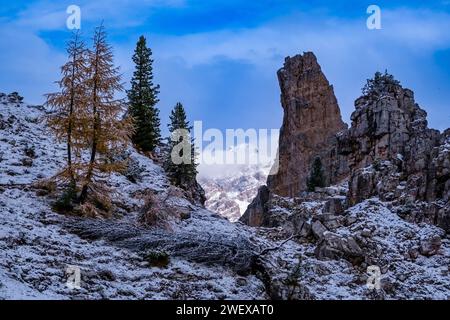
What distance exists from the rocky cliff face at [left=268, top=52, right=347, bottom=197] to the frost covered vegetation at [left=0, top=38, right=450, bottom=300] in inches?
3068

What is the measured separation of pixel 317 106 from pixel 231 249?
98.3 m

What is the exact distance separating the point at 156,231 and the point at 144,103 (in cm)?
2372

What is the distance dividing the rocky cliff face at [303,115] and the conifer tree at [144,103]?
68427 mm

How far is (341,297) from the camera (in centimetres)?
1978

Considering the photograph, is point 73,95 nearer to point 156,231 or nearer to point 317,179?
point 156,231

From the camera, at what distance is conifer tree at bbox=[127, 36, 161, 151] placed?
141 feet

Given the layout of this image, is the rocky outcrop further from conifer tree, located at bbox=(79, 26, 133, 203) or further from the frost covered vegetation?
conifer tree, located at bbox=(79, 26, 133, 203)

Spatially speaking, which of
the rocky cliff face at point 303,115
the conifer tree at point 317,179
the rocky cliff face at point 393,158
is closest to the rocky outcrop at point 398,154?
the rocky cliff face at point 393,158

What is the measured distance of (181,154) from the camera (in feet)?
123

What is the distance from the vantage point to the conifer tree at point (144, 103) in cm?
4297

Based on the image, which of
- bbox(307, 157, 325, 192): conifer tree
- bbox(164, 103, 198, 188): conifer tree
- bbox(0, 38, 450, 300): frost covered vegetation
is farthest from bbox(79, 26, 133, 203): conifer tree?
bbox(307, 157, 325, 192): conifer tree

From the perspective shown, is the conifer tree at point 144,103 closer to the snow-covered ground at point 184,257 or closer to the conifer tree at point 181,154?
the conifer tree at point 181,154
